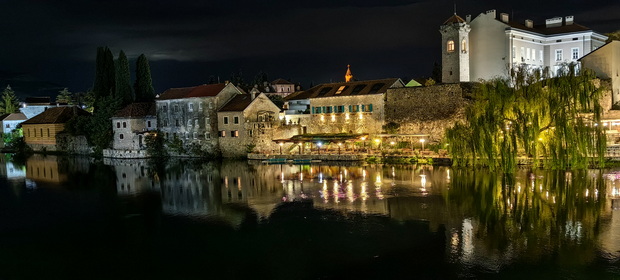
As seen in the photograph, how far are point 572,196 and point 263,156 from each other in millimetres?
22428

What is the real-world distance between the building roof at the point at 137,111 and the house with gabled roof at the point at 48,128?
9052 mm

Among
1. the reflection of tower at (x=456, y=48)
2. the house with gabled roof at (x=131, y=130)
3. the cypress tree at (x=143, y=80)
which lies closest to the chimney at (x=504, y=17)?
the reflection of tower at (x=456, y=48)

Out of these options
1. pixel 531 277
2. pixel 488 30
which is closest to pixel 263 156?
pixel 488 30

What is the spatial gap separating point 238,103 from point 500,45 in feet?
69.8

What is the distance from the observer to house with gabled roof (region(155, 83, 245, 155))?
4116 centimetres

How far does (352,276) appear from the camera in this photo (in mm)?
12375

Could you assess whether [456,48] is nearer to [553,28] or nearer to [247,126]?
[553,28]

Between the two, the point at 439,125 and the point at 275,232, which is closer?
the point at 275,232

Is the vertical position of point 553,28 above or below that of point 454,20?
below

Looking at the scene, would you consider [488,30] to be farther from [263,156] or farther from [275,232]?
[275,232]

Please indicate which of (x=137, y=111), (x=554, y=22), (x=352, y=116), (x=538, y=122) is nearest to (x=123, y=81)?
(x=137, y=111)

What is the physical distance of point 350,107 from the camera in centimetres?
3978

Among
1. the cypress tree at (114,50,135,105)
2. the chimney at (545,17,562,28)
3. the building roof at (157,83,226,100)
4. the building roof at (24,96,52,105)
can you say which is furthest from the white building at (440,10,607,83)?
the building roof at (24,96,52,105)

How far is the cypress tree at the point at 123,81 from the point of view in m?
49.2
